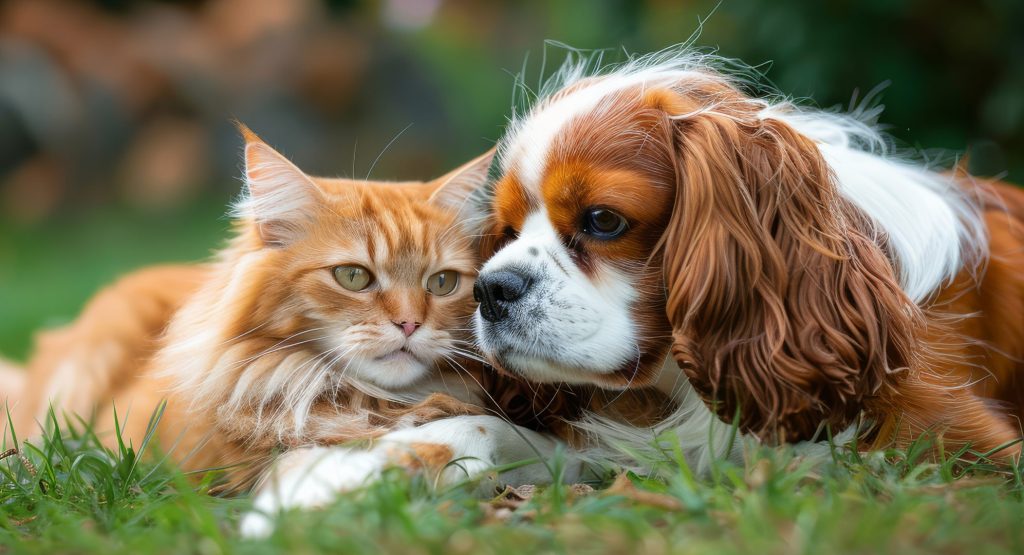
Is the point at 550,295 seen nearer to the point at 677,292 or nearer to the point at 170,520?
the point at 677,292

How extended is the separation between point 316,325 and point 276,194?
0.41 m

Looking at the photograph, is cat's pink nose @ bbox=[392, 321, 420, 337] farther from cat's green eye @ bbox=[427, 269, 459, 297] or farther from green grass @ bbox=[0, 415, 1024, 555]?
green grass @ bbox=[0, 415, 1024, 555]

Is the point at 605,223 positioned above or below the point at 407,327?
above

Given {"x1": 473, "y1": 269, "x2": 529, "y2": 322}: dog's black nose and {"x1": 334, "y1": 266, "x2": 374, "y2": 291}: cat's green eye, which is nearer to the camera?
{"x1": 473, "y1": 269, "x2": 529, "y2": 322}: dog's black nose

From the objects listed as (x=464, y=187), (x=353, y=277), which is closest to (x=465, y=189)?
(x=464, y=187)

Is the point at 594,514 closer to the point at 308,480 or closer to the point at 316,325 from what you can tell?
the point at 308,480

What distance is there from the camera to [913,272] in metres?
2.80

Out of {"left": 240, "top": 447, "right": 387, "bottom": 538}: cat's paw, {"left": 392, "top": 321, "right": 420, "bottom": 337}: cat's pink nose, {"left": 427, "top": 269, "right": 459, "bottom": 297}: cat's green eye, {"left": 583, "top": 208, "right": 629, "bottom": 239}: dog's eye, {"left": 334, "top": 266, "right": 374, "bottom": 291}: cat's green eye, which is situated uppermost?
{"left": 583, "top": 208, "right": 629, "bottom": 239}: dog's eye

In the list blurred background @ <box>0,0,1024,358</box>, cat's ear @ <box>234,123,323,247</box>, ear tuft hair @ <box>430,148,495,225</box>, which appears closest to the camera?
cat's ear @ <box>234,123,323,247</box>

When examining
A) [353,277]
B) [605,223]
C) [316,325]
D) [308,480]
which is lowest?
[308,480]

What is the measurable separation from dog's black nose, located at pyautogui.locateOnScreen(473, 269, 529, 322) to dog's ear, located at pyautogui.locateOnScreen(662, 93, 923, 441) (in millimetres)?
391

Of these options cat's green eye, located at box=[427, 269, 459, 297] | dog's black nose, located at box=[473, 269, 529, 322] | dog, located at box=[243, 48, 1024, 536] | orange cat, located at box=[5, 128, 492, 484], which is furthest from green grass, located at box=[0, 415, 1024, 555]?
cat's green eye, located at box=[427, 269, 459, 297]

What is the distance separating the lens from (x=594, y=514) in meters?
1.99

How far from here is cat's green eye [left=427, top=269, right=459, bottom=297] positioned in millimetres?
2914
